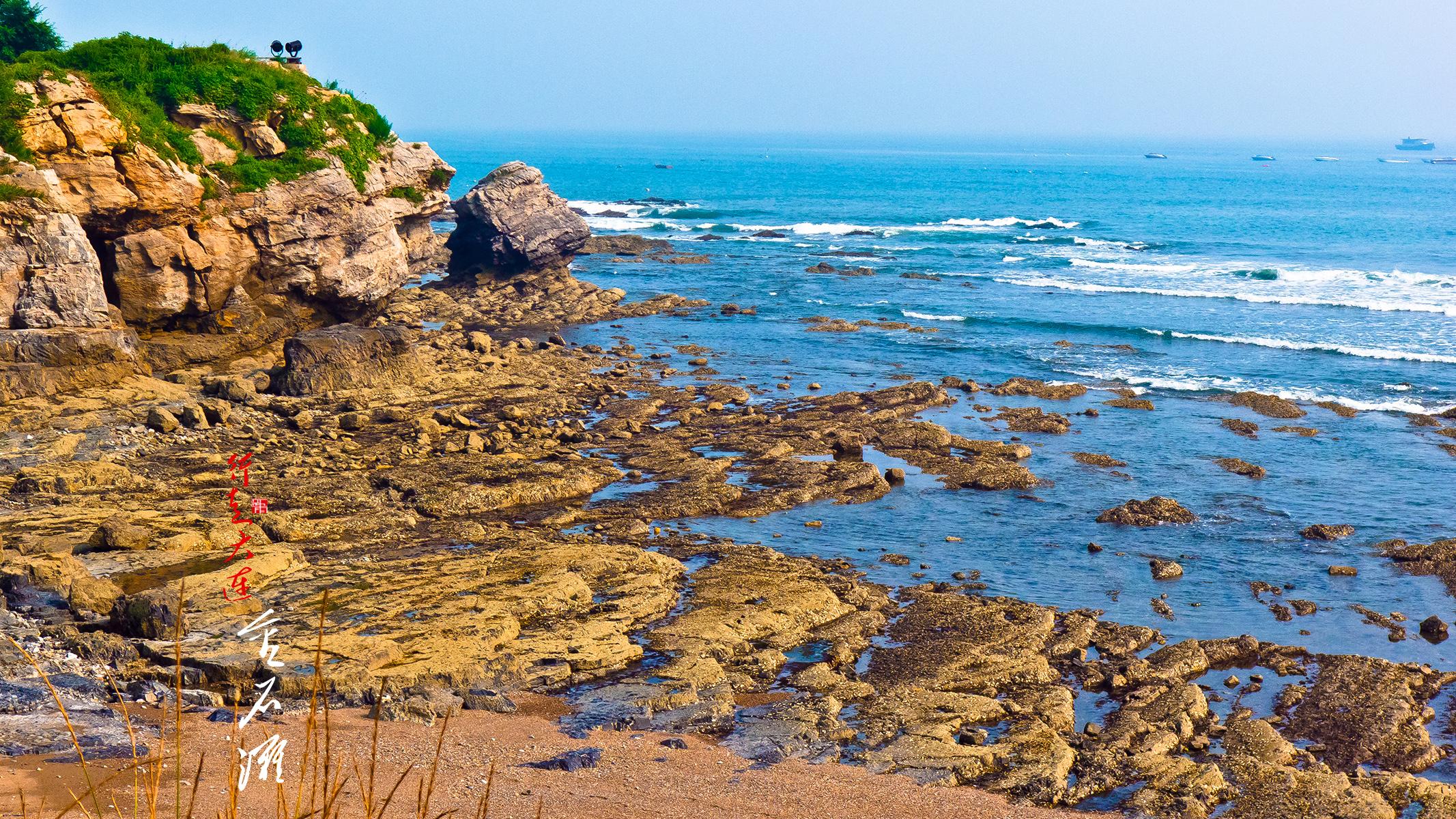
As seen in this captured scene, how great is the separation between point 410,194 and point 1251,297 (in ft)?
123

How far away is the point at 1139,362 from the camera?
39094 mm

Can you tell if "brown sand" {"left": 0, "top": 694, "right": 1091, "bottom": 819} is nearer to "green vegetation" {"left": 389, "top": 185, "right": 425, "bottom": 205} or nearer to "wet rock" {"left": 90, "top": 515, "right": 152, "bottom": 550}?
"wet rock" {"left": 90, "top": 515, "right": 152, "bottom": 550}

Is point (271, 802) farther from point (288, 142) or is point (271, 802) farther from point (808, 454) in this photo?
point (288, 142)

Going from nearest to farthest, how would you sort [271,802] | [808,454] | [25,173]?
[271,802] → [25,173] → [808,454]

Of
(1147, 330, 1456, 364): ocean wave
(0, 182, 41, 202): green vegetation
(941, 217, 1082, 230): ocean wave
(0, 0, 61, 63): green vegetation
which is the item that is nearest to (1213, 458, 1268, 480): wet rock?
(1147, 330, 1456, 364): ocean wave

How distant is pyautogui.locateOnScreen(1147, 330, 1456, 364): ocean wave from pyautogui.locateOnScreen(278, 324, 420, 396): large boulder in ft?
92.3

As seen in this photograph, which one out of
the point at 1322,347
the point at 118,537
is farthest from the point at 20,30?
the point at 1322,347

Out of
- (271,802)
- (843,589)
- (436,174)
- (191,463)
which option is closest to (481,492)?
(191,463)

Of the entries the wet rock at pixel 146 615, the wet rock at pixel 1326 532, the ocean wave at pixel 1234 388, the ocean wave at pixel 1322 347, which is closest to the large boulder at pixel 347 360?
the wet rock at pixel 146 615

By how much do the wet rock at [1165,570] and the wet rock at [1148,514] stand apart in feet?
7.10

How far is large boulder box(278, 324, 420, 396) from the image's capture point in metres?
28.5

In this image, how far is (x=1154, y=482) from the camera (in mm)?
25953

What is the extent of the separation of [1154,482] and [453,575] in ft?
52.4

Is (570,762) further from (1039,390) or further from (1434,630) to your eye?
(1039,390)
